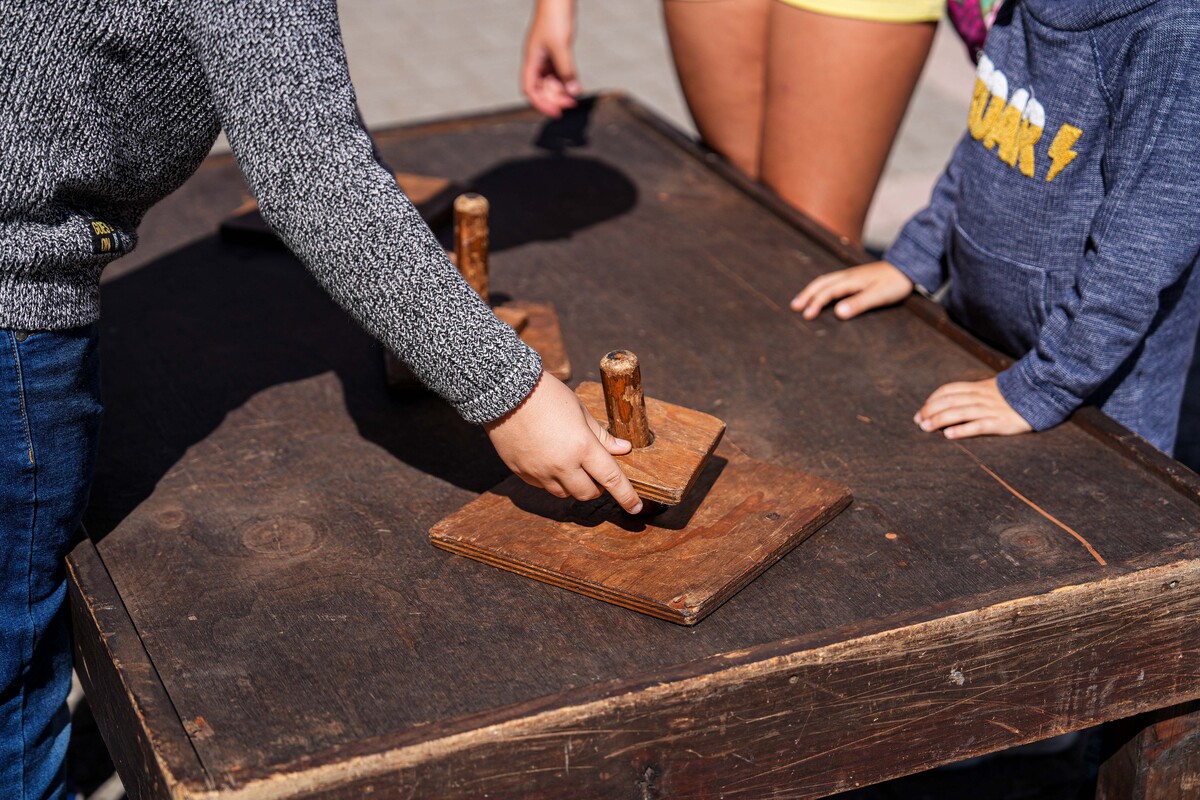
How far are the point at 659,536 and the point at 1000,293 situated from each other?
2.15 ft

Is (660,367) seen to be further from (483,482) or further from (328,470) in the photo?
(328,470)

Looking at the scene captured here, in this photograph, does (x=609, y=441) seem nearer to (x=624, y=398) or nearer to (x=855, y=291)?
(x=624, y=398)

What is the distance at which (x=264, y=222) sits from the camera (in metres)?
1.93

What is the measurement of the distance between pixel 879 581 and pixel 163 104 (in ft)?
2.53

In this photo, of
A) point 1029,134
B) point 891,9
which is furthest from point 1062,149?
point 891,9

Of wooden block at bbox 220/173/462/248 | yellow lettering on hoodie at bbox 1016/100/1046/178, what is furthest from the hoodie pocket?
wooden block at bbox 220/173/462/248

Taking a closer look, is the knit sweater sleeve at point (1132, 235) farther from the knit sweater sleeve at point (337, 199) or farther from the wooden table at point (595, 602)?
the knit sweater sleeve at point (337, 199)

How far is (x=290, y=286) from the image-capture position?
1844 mm

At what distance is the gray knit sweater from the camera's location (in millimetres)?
983

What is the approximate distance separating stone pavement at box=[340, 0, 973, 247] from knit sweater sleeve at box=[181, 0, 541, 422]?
2587 mm

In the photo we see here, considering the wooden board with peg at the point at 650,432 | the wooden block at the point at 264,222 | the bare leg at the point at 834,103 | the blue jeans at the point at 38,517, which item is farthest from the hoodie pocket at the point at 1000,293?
the blue jeans at the point at 38,517

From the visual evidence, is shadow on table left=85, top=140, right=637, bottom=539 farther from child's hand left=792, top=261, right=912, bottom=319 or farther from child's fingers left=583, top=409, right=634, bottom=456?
child's hand left=792, top=261, right=912, bottom=319

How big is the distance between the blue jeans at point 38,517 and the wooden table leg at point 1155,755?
1.10 meters

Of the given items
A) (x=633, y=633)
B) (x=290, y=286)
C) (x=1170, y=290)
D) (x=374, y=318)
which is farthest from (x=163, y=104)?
(x=1170, y=290)
